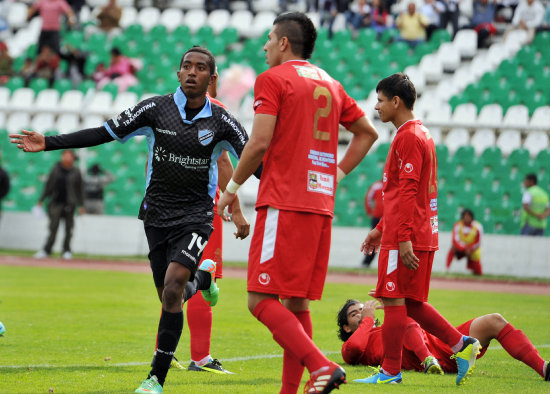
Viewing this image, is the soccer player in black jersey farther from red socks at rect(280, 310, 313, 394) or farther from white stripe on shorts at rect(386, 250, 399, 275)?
white stripe on shorts at rect(386, 250, 399, 275)

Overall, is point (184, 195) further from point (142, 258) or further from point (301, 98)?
point (142, 258)

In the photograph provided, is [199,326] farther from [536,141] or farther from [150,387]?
[536,141]

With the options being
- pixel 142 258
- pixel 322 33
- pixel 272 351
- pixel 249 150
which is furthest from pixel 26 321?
pixel 322 33

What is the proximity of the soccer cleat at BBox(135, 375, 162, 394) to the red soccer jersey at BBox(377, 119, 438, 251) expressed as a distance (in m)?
2.02

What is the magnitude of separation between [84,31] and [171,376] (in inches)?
920

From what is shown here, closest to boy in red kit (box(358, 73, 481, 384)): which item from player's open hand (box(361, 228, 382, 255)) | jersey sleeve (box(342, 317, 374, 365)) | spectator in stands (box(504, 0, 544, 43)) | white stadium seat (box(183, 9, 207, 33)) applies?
player's open hand (box(361, 228, 382, 255))

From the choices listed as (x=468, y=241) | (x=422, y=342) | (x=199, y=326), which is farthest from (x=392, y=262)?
(x=468, y=241)

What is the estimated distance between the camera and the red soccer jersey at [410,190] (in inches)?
264

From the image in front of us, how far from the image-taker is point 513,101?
73.4 feet

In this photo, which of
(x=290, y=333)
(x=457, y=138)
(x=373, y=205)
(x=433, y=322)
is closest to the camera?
(x=290, y=333)

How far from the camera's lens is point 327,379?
5094mm

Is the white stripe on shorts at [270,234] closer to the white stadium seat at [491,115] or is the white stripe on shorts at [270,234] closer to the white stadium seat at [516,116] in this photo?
the white stadium seat at [516,116]

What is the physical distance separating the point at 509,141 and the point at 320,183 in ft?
54.3

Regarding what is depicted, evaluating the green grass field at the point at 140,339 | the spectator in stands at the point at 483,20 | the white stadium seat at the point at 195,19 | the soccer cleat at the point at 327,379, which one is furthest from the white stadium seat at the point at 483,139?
the soccer cleat at the point at 327,379
